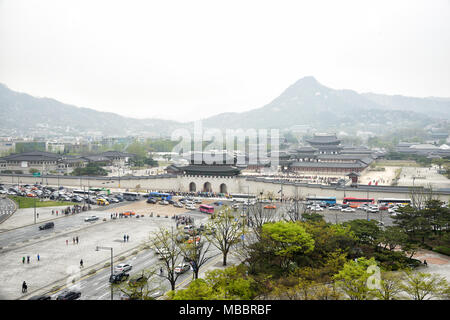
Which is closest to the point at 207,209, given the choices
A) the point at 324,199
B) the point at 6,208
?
the point at 324,199

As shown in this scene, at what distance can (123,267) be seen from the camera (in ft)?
52.6

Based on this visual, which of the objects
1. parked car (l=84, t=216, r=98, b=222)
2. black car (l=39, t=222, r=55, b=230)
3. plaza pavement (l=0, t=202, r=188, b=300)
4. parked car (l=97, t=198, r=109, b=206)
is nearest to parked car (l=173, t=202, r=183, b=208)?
plaza pavement (l=0, t=202, r=188, b=300)

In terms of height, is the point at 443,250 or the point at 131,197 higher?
the point at 443,250

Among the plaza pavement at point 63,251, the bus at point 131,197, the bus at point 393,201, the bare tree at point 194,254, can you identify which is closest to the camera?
the bare tree at point 194,254

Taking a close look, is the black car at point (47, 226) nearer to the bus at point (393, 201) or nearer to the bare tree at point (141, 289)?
the bare tree at point (141, 289)

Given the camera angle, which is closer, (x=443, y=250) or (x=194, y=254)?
(x=194, y=254)

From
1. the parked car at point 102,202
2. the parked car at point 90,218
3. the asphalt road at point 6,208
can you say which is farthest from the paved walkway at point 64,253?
the asphalt road at point 6,208

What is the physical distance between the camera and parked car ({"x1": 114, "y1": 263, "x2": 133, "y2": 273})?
51.8 feet

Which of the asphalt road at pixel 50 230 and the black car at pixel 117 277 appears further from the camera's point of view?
the asphalt road at pixel 50 230

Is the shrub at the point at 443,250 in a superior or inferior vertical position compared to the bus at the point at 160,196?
superior

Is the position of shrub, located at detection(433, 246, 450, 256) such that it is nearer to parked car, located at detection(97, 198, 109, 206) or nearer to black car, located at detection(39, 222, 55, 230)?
black car, located at detection(39, 222, 55, 230)

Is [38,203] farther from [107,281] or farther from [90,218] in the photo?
[107,281]

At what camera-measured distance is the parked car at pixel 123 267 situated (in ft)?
51.8

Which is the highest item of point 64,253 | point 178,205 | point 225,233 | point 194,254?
point 194,254
